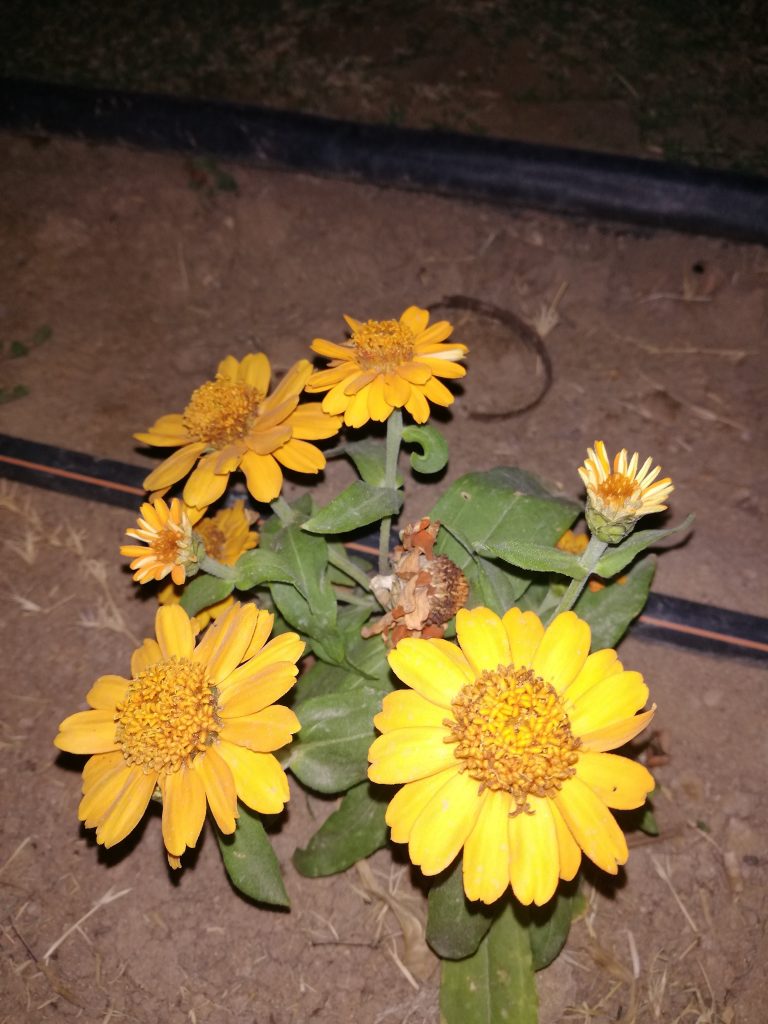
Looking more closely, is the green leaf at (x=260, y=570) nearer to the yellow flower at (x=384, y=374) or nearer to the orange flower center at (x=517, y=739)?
the yellow flower at (x=384, y=374)

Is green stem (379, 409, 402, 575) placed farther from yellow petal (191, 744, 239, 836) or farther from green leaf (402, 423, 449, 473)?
yellow petal (191, 744, 239, 836)

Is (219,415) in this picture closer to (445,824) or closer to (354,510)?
(354,510)

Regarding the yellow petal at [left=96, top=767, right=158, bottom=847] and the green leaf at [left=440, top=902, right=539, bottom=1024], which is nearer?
the yellow petal at [left=96, top=767, right=158, bottom=847]

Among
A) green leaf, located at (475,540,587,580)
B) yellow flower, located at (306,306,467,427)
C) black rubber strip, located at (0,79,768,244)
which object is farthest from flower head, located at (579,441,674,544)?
black rubber strip, located at (0,79,768,244)

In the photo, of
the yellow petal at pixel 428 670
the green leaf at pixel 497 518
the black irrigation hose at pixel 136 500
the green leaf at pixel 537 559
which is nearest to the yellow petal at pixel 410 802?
the yellow petal at pixel 428 670

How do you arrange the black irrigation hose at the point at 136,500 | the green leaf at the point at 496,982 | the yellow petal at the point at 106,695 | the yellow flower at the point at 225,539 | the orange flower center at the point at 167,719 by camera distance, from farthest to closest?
the black irrigation hose at the point at 136,500 → the yellow flower at the point at 225,539 → the green leaf at the point at 496,982 → the yellow petal at the point at 106,695 → the orange flower center at the point at 167,719

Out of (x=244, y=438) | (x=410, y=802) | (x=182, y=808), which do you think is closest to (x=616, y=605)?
(x=410, y=802)
